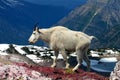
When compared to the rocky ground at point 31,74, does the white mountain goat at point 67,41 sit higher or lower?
higher

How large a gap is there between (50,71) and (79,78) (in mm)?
1884

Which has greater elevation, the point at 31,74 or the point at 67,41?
the point at 67,41

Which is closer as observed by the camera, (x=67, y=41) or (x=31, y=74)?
(x=31, y=74)

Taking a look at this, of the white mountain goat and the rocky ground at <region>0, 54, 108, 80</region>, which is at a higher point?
the white mountain goat

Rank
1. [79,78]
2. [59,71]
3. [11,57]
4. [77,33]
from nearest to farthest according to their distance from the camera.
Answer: [79,78], [59,71], [77,33], [11,57]

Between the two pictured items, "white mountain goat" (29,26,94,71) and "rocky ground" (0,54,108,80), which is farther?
"white mountain goat" (29,26,94,71)

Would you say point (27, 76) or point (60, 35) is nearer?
point (27, 76)

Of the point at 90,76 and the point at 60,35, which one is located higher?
the point at 60,35

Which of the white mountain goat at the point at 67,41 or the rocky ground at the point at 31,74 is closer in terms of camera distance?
the rocky ground at the point at 31,74

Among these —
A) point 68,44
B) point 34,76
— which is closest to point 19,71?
point 34,76

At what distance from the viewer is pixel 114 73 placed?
2269 centimetres

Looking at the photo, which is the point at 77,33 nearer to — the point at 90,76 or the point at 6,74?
the point at 90,76

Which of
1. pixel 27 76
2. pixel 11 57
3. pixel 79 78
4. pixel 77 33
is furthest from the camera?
pixel 11 57

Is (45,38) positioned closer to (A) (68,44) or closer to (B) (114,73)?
(A) (68,44)
